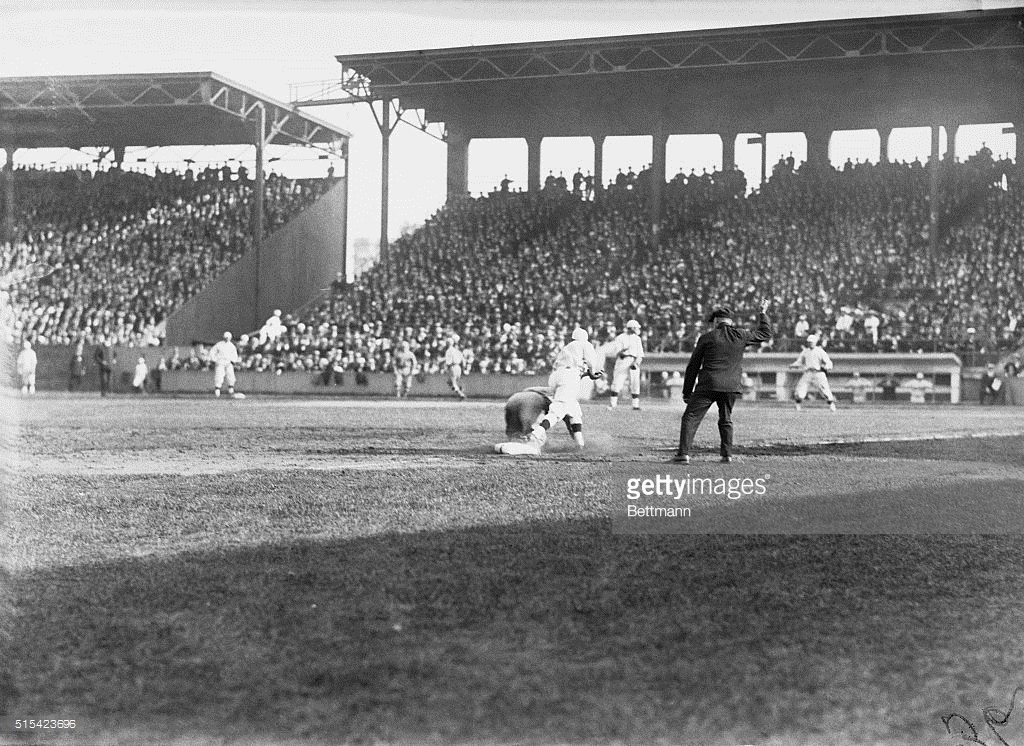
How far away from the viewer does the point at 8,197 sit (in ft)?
20.3

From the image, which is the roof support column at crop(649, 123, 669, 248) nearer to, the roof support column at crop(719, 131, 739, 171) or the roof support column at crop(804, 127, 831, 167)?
the roof support column at crop(719, 131, 739, 171)

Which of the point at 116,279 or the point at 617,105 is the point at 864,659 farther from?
the point at 116,279

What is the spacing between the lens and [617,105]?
255 inches

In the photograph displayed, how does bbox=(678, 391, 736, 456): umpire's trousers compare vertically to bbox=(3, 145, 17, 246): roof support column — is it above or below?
below

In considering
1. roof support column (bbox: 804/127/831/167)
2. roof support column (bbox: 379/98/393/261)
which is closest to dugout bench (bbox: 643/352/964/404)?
roof support column (bbox: 804/127/831/167)

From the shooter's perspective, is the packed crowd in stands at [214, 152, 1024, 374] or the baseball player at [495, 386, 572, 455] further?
the baseball player at [495, 386, 572, 455]

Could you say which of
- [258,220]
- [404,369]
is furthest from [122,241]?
[404,369]

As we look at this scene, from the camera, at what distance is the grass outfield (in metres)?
3.64

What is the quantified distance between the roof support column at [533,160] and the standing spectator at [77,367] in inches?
160

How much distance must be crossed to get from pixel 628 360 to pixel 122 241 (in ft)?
13.4

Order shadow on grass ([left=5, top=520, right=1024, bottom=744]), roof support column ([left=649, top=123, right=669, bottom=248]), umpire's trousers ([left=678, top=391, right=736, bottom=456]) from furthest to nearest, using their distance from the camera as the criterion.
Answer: roof support column ([left=649, top=123, right=669, bottom=248]), umpire's trousers ([left=678, top=391, right=736, bottom=456]), shadow on grass ([left=5, top=520, right=1024, bottom=744])

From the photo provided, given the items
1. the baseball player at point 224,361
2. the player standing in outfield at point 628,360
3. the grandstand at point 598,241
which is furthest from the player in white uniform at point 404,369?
the player standing in outfield at point 628,360

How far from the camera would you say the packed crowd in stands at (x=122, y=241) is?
6.57 meters

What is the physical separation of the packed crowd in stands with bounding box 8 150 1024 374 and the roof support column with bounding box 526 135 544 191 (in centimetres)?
14
